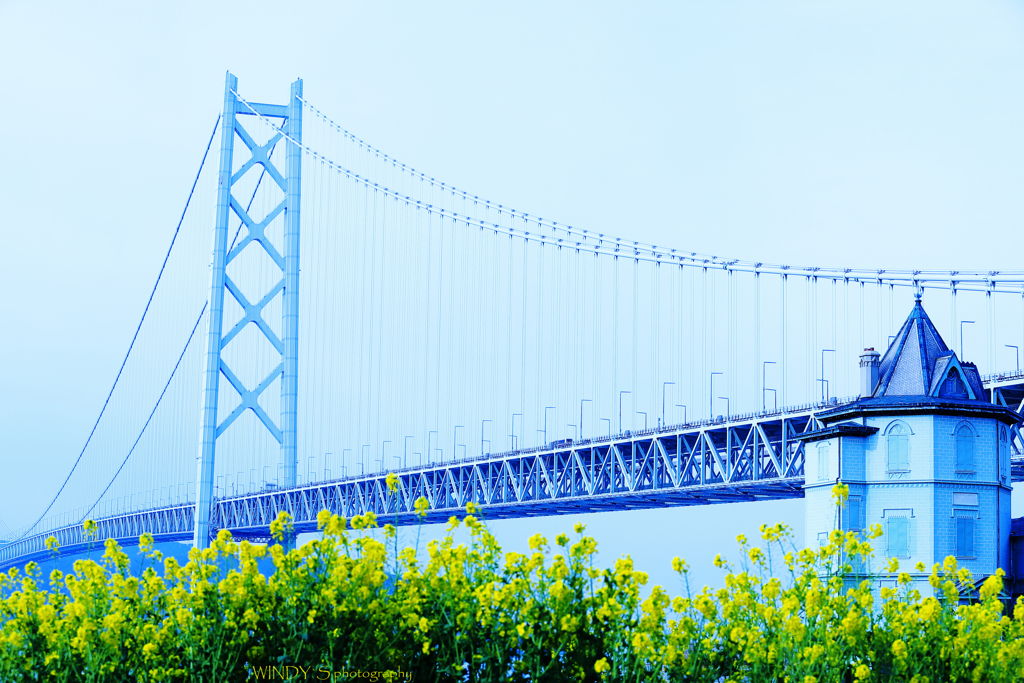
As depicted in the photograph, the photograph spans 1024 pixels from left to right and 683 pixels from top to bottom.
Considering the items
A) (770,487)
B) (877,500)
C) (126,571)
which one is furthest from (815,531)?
(126,571)

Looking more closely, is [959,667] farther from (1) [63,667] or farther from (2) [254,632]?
(1) [63,667]

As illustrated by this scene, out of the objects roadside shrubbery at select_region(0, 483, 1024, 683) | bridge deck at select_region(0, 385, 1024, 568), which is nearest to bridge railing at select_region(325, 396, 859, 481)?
bridge deck at select_region(0, 385, 1024, 568)

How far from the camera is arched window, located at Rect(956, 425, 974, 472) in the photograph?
3984cm

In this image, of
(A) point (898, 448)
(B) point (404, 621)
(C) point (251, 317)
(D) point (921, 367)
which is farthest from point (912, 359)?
(C) point (251, 317)

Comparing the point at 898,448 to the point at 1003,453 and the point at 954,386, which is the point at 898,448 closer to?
the point at 954,386

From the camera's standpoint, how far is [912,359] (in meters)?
41.4

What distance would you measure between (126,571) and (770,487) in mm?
44559

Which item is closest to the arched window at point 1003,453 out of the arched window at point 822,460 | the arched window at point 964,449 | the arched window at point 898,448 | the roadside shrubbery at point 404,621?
the arched window at point 964,449

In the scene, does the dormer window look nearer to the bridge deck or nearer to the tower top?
the tower top

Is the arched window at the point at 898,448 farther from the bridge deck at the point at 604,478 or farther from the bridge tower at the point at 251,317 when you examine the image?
the bridge tower at the point at 251,317

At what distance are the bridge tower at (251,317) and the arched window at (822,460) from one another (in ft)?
126

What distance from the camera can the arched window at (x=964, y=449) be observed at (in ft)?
131

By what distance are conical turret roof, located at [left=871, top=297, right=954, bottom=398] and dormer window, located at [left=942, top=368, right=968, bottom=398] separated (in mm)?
491

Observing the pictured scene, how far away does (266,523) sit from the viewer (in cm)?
8694
